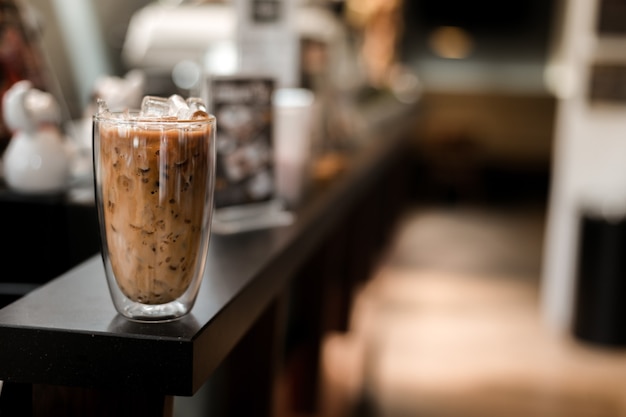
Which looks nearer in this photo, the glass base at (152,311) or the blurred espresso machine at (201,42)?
the glass base at (152,311)

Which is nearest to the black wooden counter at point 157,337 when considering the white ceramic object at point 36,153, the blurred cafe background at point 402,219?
the blurred cafe background at point 402,219

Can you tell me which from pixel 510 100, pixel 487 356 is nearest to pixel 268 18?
pixel 487 356

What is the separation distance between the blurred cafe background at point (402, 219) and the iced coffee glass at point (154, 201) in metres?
0.53

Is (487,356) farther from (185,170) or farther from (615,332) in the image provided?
(185,170)

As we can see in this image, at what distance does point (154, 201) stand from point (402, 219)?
163 inches

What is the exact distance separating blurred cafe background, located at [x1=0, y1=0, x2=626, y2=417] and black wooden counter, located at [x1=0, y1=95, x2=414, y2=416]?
0.68ft

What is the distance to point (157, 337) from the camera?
0.92m

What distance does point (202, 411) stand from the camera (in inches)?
65.3

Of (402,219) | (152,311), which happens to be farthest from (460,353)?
(152,311)

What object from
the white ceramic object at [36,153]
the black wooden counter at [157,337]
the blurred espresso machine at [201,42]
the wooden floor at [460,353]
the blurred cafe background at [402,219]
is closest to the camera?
the black wooden counter at [157,337]

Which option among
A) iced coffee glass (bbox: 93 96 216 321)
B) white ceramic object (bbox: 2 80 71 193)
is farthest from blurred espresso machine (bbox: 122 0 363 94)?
iced coffee glass (bbox: 93 96 216 321)

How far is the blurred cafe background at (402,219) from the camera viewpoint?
1.80 metres

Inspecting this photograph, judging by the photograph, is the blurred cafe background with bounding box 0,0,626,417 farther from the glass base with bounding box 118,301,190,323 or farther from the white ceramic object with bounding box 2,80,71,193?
the glass base with bounding box 118,301,190,323

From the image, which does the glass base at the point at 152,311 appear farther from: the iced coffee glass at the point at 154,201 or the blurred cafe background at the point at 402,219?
the blurred cafe background at the point at 402,219
